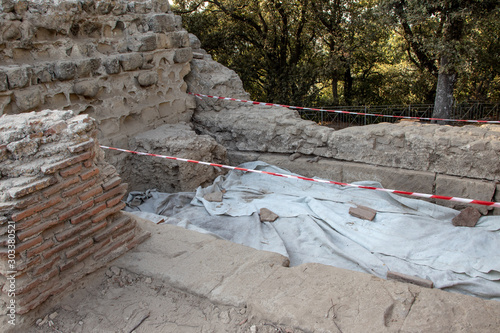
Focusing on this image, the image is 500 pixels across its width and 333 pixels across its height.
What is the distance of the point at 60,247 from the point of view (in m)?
2.60

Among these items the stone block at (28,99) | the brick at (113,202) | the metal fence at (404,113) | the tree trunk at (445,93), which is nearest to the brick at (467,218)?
the brick at (113,202)

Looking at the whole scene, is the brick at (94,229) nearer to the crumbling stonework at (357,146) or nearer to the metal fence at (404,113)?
the crumbling stonework at (357,146)

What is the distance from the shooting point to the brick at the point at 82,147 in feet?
8.80

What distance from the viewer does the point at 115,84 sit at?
5227mm

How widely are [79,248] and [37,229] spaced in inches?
13.9

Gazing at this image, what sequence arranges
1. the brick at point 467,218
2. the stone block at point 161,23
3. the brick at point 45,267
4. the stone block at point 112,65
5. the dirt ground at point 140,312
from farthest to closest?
the stone block at point 161,23, the stone block at point 112,65, the brick at point 467,218, the brick at point 45,267, the dirt ground at point 140,312

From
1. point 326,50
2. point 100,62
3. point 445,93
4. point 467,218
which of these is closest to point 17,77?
point 100,62

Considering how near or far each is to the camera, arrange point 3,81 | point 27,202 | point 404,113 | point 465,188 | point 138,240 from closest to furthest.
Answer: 1. point 27,202
2. point 138,240
3. point 3,81
4. point 465,188
5. point 404,113

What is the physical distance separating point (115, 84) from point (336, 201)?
3.28 meters

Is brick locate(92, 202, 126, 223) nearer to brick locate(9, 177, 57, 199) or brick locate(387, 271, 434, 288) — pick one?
brick locate(9, 177, 57, 199)

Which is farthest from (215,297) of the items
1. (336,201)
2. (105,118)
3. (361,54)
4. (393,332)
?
(361,54)

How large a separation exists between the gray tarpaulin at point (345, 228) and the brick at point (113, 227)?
1.03 meters

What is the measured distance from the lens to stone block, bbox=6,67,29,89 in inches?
161

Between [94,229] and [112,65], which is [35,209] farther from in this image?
[112,65]
